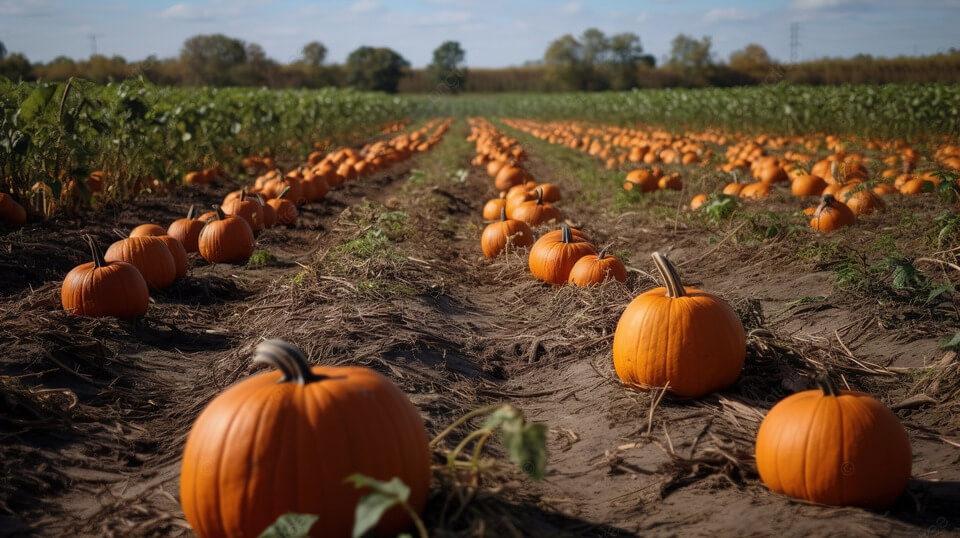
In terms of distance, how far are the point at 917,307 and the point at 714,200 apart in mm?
4368

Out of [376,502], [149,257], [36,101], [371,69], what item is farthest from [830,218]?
[371,69]

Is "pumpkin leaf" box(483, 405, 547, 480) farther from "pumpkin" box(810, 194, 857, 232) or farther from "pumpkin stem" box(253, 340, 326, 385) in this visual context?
"pumpkin" box(810, 194, 857, 232)

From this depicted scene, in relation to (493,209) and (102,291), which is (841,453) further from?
(493,209)

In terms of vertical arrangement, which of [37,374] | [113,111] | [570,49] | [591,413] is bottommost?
[591,413]

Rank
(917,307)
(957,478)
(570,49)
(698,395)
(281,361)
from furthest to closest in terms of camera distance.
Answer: (570,49) < (917,307) < (698,395) < (957,478) < (281,361)

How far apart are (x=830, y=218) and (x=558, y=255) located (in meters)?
3.43

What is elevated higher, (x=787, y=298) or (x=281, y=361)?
(x=281, y=361)

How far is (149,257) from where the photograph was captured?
714 cm

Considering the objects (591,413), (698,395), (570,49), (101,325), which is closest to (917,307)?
(698,395)

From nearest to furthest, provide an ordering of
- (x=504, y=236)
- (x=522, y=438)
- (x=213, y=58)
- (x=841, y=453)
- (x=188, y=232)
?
1. (x=522, y=438)
2. (x=841, y=453)
3. (x=504, y=236)
4. (x=188, y=232)
5. (x=213, y=58)

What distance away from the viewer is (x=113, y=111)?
1162cm

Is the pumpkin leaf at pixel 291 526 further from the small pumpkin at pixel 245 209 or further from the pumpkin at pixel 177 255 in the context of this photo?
the small pumpkin at pixel 245 209

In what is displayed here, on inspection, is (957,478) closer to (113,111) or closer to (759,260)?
(759,260)

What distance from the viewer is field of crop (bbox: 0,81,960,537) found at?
2812mm
